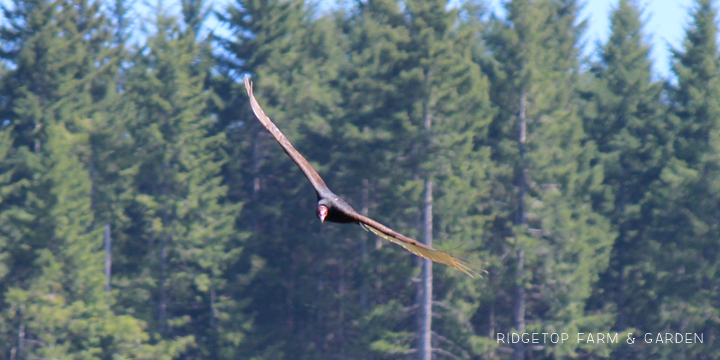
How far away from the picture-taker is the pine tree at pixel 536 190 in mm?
34781

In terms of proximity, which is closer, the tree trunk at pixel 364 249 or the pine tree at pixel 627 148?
the tree trunk at pixel 364 249

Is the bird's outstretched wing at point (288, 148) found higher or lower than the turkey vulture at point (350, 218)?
higher

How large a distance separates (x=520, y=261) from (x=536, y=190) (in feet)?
8.57

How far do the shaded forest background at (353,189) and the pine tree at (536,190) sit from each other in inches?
3.7

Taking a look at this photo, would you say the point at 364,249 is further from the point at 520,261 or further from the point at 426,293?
the point at 520,261

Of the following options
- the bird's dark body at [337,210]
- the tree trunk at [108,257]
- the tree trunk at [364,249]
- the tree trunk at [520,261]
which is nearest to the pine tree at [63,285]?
the tree trunk at [108,257]

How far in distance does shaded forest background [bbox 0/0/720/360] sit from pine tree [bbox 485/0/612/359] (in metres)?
0.09

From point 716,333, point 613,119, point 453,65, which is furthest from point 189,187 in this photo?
point 716,333

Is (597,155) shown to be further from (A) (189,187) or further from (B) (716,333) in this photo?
(A) (189,187)

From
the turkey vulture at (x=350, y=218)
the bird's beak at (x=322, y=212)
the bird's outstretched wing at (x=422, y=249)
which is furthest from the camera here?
the bird's beak at (x=322, y=212)

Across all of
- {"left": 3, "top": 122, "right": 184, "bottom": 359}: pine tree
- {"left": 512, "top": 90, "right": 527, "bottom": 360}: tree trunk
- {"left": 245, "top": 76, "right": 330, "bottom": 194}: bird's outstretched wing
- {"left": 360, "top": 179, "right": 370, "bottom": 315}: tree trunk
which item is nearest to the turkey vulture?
{"left": 245, "top": 76, "right": 330, "bottom": 194}: bird's outstretched wing

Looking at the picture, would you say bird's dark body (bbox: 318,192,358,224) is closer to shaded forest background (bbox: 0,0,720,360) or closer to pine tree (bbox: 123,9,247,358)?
shaded forest background (bbox: 0,0,720,360)

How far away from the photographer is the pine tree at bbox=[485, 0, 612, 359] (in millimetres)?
34781

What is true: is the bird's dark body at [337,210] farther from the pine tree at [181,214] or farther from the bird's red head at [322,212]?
the pine tree at [181,214]
